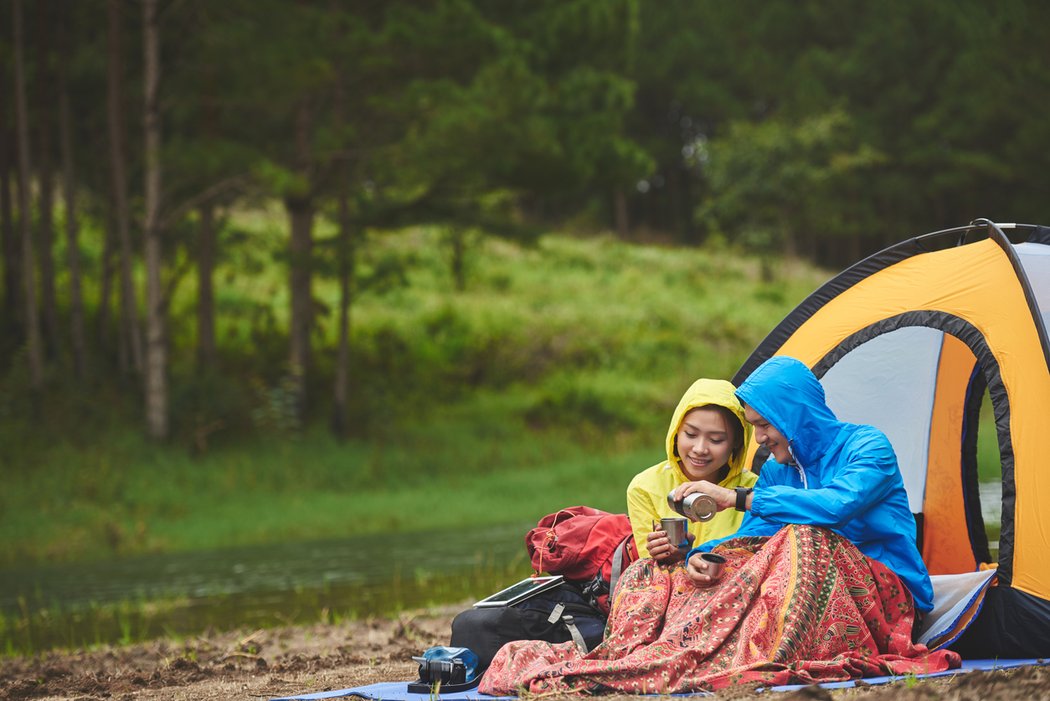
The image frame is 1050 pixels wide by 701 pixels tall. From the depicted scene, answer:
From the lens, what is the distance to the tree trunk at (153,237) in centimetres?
1577

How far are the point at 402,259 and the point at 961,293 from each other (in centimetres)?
1384

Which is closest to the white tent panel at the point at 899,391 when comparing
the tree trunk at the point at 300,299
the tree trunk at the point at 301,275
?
the tree trunk at the point at 301,275

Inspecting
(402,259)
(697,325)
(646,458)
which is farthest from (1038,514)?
(697,325)

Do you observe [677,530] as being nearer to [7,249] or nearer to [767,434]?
[767,434]

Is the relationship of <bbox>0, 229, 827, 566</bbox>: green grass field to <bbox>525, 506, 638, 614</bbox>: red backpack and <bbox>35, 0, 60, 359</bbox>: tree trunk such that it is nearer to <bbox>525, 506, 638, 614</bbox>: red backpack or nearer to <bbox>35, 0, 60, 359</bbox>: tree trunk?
<bbox>35, 0, 60, 359</bbox>: tree trunk

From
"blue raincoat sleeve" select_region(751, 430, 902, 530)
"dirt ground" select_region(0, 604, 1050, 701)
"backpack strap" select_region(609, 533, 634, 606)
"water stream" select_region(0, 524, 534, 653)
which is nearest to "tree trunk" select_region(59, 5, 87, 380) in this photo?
"water stream" select_region(0, 524, 534, 653)

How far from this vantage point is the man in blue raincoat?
4363mm

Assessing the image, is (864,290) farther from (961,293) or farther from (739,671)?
(739,671)

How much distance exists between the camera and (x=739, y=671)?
410 cm

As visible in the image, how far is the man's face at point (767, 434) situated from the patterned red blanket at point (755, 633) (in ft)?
1.34

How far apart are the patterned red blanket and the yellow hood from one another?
0.42 metres

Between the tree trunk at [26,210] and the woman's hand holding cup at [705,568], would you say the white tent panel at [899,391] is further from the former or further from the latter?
the tree trunk at [26,210]

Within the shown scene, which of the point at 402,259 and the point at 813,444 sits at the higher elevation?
the point at 402,259

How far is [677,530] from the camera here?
438 centimetres
